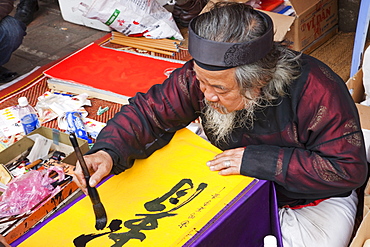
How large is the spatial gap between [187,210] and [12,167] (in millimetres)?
1421

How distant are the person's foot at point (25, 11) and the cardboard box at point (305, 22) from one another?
263cm

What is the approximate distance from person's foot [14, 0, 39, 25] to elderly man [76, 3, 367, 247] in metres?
3.95

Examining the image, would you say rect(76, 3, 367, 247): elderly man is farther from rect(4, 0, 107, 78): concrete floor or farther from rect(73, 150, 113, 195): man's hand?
rect(4, 0, 107, 78): concrete floor

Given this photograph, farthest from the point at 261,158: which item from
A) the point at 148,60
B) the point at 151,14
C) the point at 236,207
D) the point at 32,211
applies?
the point at 151,14

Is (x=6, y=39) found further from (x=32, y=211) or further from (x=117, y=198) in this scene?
(x=117, y=198)

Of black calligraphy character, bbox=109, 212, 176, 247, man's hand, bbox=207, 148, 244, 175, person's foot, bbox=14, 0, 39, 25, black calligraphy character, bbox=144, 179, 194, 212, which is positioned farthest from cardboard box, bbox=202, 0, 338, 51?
person's foot, bbox=14, 0, 39, 25

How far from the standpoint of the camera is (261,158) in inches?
65.1

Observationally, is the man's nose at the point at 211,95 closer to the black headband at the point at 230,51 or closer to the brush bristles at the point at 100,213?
the black headband at the point at 230,51

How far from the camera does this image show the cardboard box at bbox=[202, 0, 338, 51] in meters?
3.52

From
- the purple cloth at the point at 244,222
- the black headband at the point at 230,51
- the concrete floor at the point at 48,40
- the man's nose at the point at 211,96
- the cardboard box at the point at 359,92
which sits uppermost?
the black headband at the point at 230,51

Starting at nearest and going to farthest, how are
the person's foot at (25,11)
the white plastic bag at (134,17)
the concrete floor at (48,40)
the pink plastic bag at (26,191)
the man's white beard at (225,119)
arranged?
the man's white beard at (225,119) < the pink plastic bag at (26,191) < the white plastic bag at (134,17) < the concrete floor at (48,40) < the person's foot at (25,11)

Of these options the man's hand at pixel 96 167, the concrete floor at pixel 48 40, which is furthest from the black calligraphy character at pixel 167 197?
the concrete floor at pixel 48 40

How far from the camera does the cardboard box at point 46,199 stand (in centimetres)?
204

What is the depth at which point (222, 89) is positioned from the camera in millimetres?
1621
